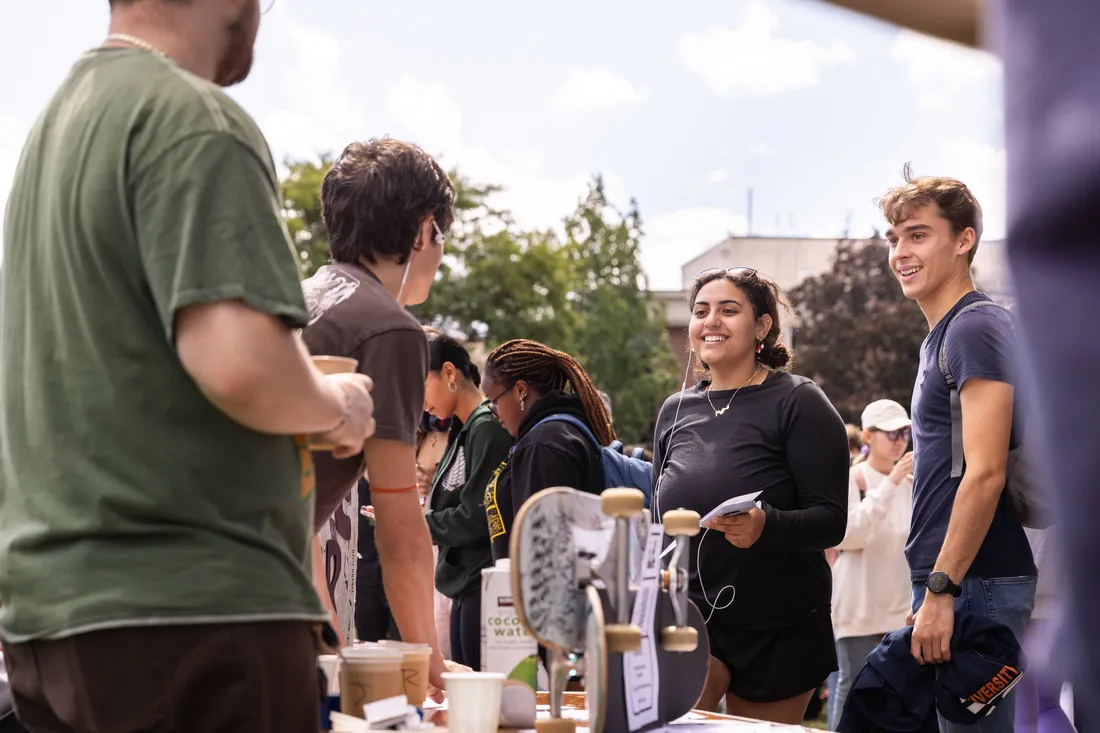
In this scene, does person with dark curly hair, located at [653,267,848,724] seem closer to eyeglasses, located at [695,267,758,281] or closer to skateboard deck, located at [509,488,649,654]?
eyeglasses, located at [695,267,758,281]

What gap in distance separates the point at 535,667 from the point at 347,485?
0.50 metres

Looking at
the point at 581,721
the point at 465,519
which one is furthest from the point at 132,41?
the point at 465,519

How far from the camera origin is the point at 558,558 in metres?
1.85

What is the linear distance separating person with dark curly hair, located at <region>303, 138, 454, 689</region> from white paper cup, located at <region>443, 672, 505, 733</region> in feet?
1.02

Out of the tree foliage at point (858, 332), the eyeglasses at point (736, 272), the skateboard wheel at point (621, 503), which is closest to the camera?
the skateboard wheel at point (621, 503)

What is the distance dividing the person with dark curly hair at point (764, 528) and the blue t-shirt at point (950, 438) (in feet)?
1.19

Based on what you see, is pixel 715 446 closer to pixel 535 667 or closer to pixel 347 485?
pixel 535 667

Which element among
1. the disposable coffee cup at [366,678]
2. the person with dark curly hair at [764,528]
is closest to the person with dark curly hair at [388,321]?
the disposable coffee cup at [366,678]

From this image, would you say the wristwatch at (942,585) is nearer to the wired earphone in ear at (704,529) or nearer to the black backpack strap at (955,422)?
the black backpack strap at (955,422)

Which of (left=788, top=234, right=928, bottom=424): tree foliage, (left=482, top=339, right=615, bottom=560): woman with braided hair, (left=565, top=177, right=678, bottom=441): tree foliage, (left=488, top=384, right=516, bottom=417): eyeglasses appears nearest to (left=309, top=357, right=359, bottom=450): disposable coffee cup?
(left=482, top=339, right=615, bottom=560): woman with braided hair

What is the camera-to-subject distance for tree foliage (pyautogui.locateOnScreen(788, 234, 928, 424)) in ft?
87.3

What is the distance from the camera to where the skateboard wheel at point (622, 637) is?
1823mm

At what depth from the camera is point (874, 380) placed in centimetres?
2664

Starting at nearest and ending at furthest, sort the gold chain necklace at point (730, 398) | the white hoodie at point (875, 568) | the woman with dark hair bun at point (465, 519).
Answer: the gold chain necklace at point (730, 398) < the woman with dark hair bun at point (465, 519) < the white hoodie at point (875, 568)
